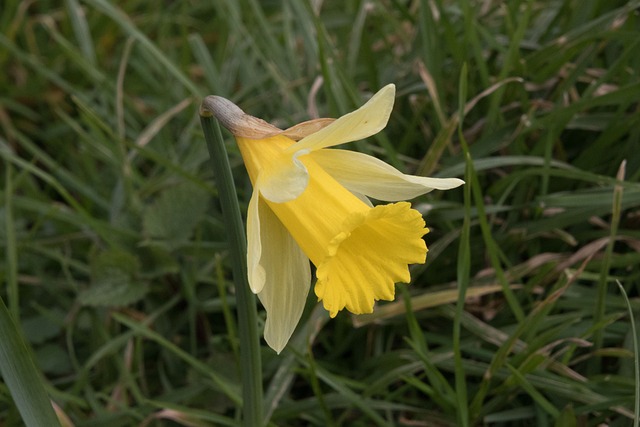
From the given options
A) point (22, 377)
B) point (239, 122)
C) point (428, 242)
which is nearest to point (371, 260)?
point (239, 122)

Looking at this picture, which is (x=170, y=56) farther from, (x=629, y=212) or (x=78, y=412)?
(x=629, y=212)

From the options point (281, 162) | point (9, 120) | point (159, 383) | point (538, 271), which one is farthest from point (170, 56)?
point (281, 162)

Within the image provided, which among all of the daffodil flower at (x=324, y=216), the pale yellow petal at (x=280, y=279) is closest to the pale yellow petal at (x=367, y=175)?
the daffodil flower at (x=324, y=216)

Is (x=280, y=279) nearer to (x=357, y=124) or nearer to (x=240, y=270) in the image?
(x=240, y=270)

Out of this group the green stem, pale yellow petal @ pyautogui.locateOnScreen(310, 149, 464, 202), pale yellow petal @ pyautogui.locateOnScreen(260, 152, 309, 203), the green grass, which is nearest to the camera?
pale yellow petal @ pyautogui.locateOnScreen(260, 152, 309, 203)

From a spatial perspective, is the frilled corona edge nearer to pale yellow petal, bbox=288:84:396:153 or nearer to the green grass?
pale yellow petal, bbox=288:84:396:153

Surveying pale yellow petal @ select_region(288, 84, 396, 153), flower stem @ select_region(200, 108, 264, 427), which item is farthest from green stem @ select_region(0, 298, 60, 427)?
pale yellow petal @ select_region(288, 84, 396, 153)
